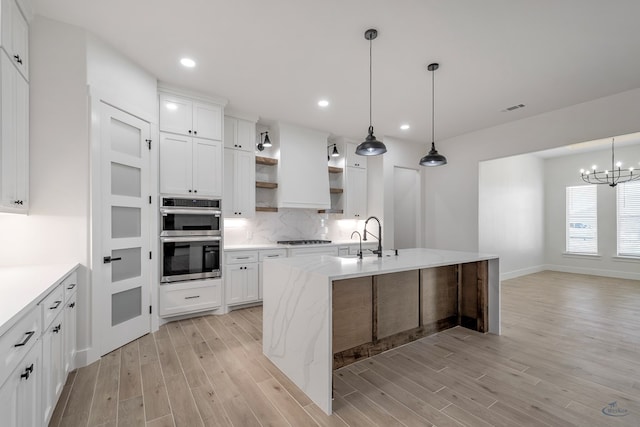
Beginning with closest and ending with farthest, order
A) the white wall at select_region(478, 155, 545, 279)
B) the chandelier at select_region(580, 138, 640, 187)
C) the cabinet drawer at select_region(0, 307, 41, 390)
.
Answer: the cabinet drawer at select_region(0, 307, 41, 390), the white wall at select_region(478, 155, 545, 279), the chandelier at select_region(580, 138, 640, 187)

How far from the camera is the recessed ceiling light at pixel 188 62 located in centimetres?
307

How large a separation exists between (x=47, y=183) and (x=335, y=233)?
4.41 metres

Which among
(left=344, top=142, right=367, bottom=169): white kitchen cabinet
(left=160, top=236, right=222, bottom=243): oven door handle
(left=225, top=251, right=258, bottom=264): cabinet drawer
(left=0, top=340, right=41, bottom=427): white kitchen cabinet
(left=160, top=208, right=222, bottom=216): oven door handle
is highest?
(left=344, top=142, right=367, bottom=169): white kitchen cabinet

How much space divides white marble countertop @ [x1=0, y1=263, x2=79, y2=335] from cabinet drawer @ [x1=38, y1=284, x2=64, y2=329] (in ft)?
0.18

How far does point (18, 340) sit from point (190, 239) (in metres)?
2.47

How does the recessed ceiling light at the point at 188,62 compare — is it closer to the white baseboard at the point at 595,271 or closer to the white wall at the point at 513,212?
the white wall at the point at 513,212

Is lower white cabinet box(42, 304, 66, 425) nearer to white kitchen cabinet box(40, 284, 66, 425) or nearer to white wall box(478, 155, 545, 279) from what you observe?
white kitchen cabinet box(40, 284, 66, 425)

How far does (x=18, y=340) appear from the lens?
50.9 inches

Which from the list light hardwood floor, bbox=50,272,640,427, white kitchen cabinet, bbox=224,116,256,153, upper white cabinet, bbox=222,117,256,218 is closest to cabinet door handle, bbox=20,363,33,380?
light hardwood floor, bbox=50,272,640,427

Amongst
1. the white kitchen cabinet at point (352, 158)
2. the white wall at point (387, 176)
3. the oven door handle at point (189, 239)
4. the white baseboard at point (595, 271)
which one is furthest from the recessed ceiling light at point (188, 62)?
the white baseboard at point (595, 271)

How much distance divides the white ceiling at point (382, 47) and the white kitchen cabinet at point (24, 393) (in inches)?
99.8

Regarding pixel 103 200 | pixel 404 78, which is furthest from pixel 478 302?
pixel 103 200

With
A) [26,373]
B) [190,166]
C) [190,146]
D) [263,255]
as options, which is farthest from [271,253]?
[26,373]

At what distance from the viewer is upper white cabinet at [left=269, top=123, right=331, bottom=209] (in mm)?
4918
